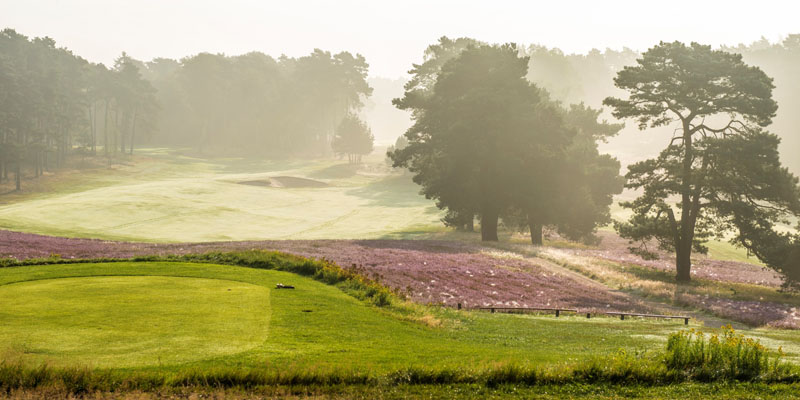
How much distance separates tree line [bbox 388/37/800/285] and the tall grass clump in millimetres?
23472

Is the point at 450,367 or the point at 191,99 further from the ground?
the point at 191,99

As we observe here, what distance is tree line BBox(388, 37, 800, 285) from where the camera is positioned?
3634 cm

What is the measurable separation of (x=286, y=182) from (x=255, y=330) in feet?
298

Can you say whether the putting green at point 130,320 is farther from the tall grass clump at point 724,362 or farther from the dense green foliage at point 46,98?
the dense green foliage at point 46,98

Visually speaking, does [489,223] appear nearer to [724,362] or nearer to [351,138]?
[724,362]

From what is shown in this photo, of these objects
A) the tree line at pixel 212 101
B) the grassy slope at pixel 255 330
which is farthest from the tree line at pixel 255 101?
the grassy slope at pixel 255 330

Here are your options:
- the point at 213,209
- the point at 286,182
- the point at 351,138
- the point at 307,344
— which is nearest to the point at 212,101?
the point at 351,138

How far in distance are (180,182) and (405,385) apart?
282 ft

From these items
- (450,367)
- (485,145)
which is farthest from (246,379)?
(485,145)

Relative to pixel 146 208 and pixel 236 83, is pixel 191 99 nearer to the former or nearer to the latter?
pixel 236 83

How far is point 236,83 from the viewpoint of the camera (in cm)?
15600

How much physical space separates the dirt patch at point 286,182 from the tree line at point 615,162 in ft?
Result: 145

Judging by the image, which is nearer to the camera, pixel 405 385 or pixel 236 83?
pixel 405 385

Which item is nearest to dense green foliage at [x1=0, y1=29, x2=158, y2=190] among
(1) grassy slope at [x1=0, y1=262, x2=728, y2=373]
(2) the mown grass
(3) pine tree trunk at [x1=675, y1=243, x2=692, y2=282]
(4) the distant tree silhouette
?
(4) the distant tree silhouette
